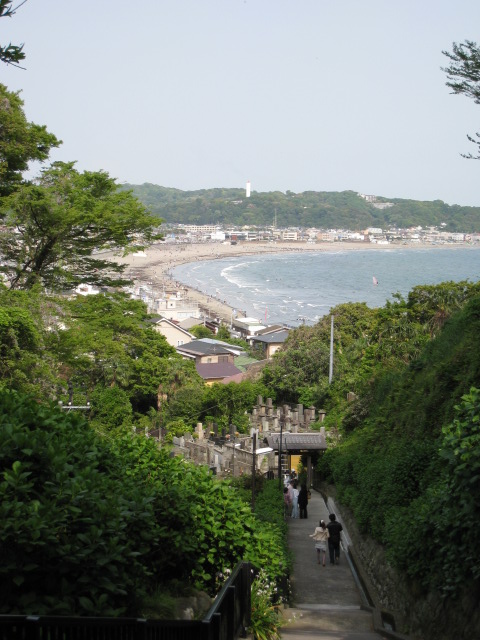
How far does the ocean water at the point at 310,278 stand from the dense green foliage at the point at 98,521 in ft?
206

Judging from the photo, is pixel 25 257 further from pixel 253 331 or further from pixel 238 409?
pixel 253 331

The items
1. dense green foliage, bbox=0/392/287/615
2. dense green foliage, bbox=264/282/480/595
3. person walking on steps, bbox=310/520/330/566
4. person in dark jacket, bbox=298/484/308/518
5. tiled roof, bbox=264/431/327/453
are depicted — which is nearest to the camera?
dense green foliage, bbox=0/392/287/615

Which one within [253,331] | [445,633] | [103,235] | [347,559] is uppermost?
→ [103,235]

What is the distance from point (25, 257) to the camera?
1856 cm

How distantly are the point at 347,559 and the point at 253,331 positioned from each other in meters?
65.5

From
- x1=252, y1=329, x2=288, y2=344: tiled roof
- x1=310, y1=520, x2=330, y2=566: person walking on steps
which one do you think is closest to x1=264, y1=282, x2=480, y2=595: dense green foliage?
x1=310, y1=520, x2=330, y2=566: person walking on steps

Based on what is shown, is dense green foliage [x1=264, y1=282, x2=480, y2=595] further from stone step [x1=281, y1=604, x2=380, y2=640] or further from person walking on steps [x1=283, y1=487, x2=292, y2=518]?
person walking on steps [x1=283, y1=487, x2=292, y2=518]

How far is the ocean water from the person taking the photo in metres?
101

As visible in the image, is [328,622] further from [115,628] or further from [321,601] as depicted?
[115,628]

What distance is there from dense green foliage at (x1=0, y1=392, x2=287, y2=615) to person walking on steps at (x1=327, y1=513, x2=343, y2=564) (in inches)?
159

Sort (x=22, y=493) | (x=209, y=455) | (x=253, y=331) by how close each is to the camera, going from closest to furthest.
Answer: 1. (x=22, y=493)
2. (x=209, y=455)
3. (x=253, y=331)

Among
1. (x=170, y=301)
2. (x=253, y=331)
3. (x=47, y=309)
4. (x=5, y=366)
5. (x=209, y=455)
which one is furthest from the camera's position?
(x=170, y=301)

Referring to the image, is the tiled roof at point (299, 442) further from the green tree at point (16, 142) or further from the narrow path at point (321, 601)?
the green tree at point (16, 142)

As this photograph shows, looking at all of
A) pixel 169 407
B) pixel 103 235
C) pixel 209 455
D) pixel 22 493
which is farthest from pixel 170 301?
pixel 22 493
